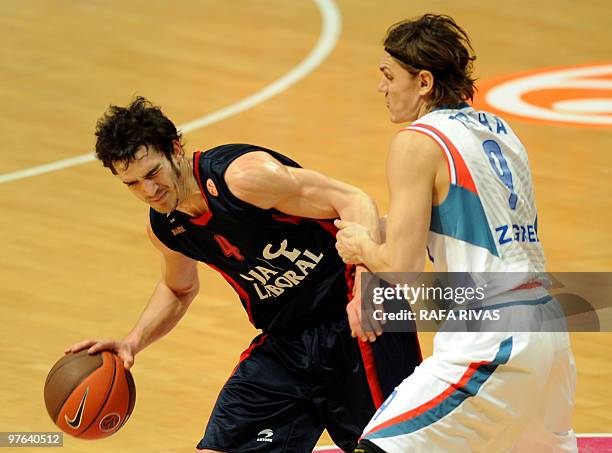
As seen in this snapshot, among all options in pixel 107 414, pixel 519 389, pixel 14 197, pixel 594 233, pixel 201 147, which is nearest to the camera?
pixel 519 389

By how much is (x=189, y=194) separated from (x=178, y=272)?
56 centimetres

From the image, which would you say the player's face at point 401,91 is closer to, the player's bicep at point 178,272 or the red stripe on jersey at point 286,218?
the red stripe on jersey at point 286,218

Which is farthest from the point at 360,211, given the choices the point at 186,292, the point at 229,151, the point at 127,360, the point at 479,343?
the point at 127,360

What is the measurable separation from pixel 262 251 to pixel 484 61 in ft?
28.9

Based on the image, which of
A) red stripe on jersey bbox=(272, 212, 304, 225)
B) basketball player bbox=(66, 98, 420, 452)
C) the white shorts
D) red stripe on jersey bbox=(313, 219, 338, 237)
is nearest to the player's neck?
basketball player bbox=(66, 98, 420, 452)

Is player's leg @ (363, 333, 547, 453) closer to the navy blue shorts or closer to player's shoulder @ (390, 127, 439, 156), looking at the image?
player's shoulder @ (390, 127, 439, 156)

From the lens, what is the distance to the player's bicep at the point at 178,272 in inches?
240

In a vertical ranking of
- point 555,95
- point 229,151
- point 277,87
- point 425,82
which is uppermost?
point 277,87

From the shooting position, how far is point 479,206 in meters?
4.73

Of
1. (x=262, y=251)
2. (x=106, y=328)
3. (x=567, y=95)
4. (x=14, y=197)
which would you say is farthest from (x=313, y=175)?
(x=567, y=95)

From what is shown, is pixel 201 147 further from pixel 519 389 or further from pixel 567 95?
pixel 519 389

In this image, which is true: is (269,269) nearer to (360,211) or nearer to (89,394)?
(360,211)

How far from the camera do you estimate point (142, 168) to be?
5535mm

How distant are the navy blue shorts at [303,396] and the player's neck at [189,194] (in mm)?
653
